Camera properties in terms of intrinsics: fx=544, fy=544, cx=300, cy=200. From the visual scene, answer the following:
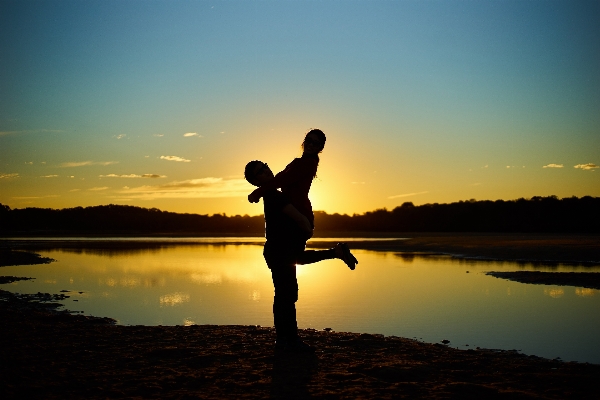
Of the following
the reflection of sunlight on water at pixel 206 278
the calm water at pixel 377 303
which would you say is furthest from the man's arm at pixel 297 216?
the reflection of sunlight on water at pixel 206 278

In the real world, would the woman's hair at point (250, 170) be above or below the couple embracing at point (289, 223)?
above

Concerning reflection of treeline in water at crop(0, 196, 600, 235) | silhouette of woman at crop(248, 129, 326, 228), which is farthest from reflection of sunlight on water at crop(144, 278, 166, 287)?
reflection of treeline in water at crop(0, 196, 600, 235)

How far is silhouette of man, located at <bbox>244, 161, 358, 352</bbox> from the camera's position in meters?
6.23

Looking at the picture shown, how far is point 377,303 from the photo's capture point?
13.1 metres

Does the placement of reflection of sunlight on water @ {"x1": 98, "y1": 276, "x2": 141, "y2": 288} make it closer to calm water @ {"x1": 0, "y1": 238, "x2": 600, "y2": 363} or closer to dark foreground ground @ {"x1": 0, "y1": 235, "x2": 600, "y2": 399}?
calm water @ {"x1": 0, "y1": 238, "x2": 600, "y2": 363}

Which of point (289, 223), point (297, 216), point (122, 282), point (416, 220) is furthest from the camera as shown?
point (416, 220)

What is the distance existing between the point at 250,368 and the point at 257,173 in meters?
2.18

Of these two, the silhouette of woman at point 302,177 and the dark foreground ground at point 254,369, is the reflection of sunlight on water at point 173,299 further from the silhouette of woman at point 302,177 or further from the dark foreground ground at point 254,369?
the silhouette of woman at point 302,177

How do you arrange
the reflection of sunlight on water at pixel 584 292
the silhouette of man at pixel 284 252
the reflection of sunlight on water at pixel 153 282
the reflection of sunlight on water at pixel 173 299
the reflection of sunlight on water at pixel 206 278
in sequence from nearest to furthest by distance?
the silhouette of man at pixel 284 252
the reflection of sunlight on water at pixel 173 299
the reflection of sunlight on water at pixel 584 292
the reflection of sunlight on water at pixel 153 282
the reflection of sunlight on water at pixel 206 278

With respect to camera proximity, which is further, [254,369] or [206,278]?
[206,278]

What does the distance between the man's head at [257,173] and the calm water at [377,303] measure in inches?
159

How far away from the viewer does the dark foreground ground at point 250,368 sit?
4879mm

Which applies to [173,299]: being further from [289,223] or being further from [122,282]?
[289,223]

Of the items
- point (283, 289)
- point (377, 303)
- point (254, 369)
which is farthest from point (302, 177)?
point (377, 303)
